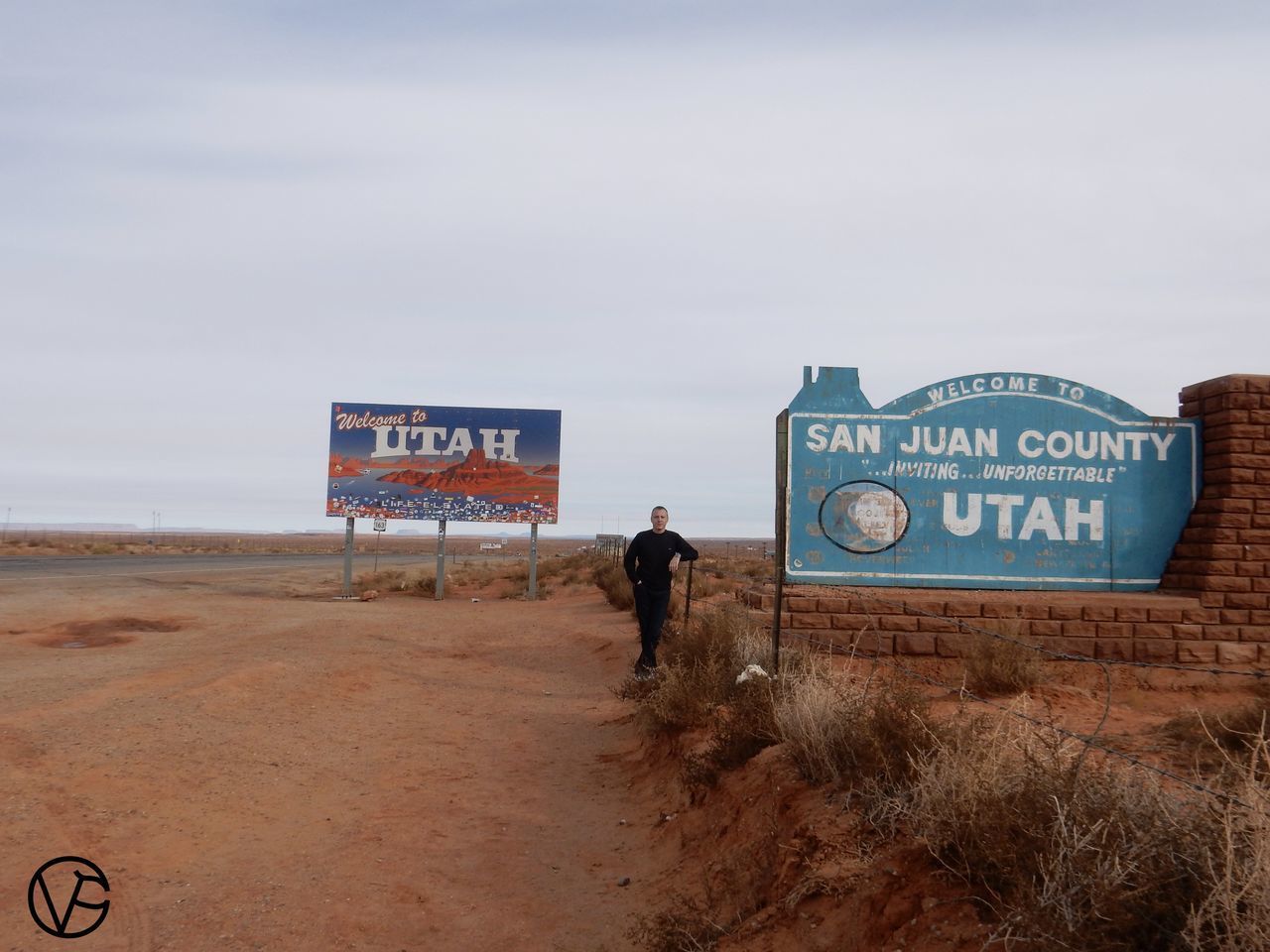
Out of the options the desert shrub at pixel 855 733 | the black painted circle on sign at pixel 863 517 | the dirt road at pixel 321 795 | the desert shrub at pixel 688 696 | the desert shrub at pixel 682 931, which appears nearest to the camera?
the desert shrub at pixel 682 931

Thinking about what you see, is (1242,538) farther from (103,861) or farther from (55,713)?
(55,713)

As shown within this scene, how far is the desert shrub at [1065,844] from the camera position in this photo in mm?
2955

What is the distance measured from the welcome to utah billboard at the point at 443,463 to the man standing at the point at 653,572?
50.1 feet

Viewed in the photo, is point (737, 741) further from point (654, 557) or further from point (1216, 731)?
point (654, 557)

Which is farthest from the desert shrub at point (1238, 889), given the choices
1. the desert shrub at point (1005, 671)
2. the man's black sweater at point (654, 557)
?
the man's black sweater at point (654, 557)

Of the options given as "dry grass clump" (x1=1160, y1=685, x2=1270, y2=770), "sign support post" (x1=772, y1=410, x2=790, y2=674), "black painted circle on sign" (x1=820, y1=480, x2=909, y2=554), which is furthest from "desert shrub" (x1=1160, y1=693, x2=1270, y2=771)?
"black painted circle on sign" (x1=820, y1=480, x2=909, y2=554)

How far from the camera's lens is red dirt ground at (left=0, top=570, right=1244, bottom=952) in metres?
4.57

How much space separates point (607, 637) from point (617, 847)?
30.8 ft

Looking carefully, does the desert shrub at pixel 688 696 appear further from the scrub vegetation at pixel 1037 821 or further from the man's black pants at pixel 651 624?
the man's black pants at pixel 651 624

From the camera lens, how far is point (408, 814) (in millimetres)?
6672

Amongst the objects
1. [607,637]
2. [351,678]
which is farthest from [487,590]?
[351,678]

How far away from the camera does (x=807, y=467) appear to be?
1109 cm

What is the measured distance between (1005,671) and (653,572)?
11.9ft

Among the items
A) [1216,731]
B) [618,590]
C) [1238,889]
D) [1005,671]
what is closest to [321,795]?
[1238,889]
